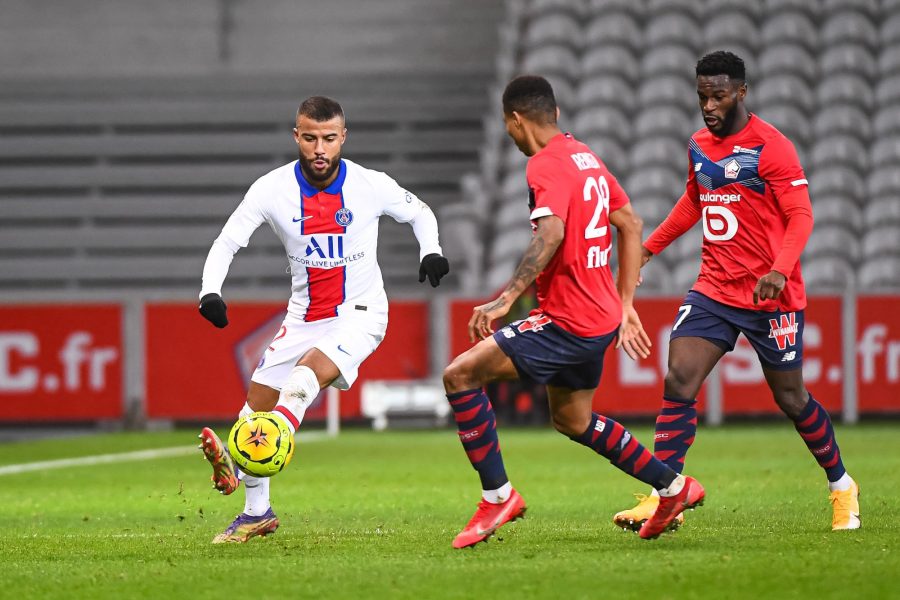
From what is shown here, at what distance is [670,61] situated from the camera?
21.5 metres

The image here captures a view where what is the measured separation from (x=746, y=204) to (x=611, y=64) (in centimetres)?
1467

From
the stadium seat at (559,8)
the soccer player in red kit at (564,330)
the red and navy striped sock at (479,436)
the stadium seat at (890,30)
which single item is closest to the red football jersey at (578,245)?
the soccer player in red kit at (564,330)

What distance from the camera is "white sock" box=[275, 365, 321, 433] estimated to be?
698 centimetres

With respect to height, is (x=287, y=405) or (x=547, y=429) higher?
(x=287, y=405)

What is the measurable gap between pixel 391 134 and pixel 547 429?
21.0 feet

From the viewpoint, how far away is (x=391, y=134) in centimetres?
2166

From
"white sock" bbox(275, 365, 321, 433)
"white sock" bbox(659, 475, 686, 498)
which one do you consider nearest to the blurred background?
"white sock" bbox(275, 365, 321, 433)

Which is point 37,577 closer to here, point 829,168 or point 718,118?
point 718,118

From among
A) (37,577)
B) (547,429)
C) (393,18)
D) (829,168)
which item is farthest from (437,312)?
(37,577)

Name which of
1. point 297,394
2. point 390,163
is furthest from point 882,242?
point 297,394

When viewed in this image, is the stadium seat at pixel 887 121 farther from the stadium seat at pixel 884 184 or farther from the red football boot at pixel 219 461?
the red football boot at pixel 219 461

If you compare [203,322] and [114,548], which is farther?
[203,322]

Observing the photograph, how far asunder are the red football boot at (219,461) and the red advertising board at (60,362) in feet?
34.2

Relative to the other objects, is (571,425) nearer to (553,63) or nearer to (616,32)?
(553,63)
